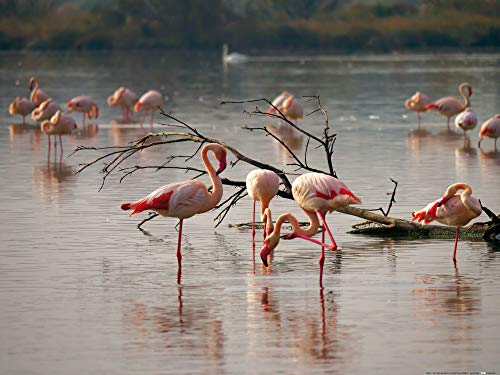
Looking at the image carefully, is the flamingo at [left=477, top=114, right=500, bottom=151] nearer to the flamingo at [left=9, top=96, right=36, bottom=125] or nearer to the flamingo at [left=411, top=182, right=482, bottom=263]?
the flamingo at [left=9, top=96, right=36, bottom=125]

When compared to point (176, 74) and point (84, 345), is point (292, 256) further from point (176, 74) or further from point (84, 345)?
point (176, 74)

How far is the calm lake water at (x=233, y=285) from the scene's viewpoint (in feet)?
26.1

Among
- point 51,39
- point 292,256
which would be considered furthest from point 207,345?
point 51,39

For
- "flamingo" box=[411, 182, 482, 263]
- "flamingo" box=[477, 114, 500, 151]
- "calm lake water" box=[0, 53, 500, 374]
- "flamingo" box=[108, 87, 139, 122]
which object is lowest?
"calm lake water" box=[0, 53, 500, 374]

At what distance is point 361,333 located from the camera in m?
8.48

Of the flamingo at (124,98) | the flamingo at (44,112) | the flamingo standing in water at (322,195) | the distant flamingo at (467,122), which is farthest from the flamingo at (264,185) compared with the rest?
the flamingo at (124,98)

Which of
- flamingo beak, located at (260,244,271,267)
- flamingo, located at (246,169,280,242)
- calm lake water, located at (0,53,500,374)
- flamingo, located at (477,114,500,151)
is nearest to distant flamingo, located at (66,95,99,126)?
calm lake water, located at (0,53,500,374)

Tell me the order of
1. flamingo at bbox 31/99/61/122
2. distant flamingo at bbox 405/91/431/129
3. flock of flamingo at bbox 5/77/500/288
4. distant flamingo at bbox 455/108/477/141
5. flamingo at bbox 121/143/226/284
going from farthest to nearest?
distant flamingo at bbox 405/91/431/129 < flamingo at bbox 31/99/61/122 < distant flamingo at bbox 455/108/477/141 < flamingo at bbox 121/143/226/284 < flock of flamingo at bbox 5/77/500/288

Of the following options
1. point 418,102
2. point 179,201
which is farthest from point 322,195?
point 418,102

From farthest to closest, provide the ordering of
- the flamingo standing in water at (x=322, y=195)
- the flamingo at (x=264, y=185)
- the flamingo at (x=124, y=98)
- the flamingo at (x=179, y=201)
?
the flamingo at (x=124, y=98), the flamingo at (x=264, y=185), the flamingo at (x=179, y=201), the flamingo standing in water at (x=322, y=195)

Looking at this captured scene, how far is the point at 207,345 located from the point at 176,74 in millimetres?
A: 43719

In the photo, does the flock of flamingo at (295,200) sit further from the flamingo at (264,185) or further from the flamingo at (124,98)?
the flamingo at (124,98)

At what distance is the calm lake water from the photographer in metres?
Answer: 7.95

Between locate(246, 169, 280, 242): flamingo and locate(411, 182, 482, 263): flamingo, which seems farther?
locate(246, 169, 280, 242): flamingo
